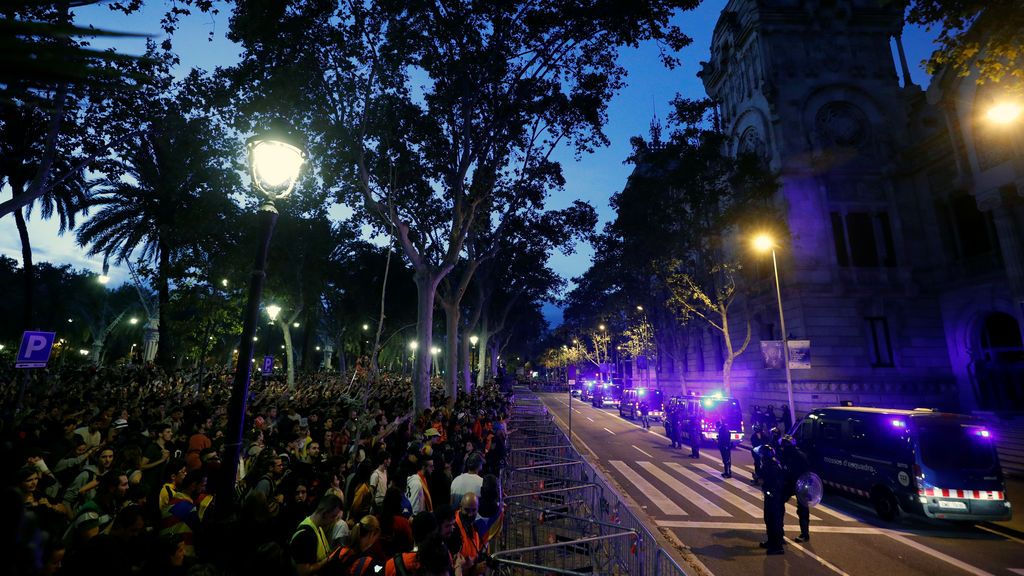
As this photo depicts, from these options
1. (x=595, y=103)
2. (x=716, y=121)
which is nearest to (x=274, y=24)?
(x=595, y=103)

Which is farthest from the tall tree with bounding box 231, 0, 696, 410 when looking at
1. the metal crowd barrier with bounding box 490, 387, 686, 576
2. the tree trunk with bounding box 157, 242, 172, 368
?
the tree trunk with bounding box 157, 242, 172, 368

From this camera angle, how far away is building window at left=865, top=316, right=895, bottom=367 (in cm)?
2441

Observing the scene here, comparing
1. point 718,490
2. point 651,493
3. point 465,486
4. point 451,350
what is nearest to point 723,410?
point 718,490

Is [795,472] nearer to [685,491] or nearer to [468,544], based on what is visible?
[685,491]

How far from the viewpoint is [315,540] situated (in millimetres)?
4535

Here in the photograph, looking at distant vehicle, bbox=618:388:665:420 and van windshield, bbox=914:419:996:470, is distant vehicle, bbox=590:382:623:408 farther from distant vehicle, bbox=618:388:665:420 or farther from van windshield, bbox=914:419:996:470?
van windshield, bbox=914:419:996:470

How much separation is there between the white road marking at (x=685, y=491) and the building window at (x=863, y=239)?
18.8 m

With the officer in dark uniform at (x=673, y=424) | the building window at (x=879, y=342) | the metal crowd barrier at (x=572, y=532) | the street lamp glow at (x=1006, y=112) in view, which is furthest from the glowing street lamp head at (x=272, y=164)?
the building window at (x=879, y=342)

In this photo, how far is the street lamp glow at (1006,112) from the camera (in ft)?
51.5

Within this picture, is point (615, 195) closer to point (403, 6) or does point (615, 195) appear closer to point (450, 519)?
point (403, 6)

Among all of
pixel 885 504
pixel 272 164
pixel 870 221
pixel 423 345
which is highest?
pixel 870 221

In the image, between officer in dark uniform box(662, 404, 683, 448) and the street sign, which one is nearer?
the street sign

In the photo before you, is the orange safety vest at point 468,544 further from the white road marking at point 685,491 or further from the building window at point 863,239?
the building window at point 863,239

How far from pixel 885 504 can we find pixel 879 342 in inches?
740
